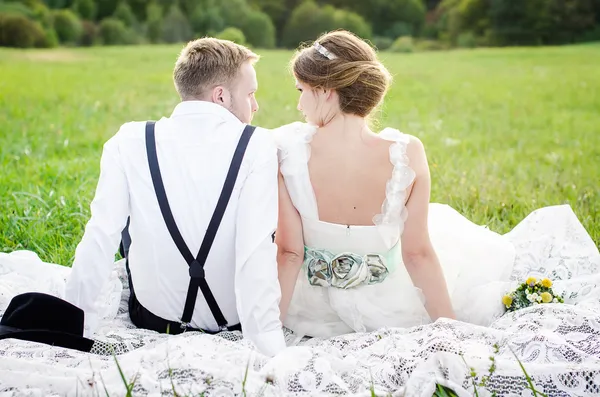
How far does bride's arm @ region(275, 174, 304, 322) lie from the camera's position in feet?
10.6

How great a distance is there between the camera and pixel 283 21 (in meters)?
18.9

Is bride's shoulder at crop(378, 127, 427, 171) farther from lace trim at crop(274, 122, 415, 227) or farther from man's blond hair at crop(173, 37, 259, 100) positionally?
man's blond hair at crop(173, 37, 259, 100)

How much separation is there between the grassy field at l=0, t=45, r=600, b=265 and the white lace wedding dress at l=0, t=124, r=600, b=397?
85cm

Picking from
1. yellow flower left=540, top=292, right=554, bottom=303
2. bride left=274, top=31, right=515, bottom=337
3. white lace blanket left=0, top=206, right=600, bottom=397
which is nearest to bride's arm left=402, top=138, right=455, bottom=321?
bride left=274, top=31, right=515, bottom=337

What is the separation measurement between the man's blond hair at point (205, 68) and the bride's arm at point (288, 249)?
0.54 m

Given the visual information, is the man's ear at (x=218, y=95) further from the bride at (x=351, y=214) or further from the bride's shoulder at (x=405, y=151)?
the bride's shoulder at (x=405, y=151)

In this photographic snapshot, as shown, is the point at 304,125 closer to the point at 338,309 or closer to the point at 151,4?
the point at 338,309

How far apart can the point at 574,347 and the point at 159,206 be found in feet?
5.21

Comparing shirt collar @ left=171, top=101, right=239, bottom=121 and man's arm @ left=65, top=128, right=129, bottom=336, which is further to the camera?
shirt collar @ left=171, top=101, right=239, bottom=121

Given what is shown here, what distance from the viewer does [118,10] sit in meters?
19.4

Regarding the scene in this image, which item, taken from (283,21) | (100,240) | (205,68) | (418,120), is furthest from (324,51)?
(283,21)

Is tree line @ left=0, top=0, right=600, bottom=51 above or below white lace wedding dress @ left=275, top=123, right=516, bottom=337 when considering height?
below

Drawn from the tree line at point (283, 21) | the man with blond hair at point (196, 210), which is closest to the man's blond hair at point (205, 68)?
the man with blond hair at point (196, 210)

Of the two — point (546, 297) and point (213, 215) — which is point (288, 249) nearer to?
point (213, 215)
